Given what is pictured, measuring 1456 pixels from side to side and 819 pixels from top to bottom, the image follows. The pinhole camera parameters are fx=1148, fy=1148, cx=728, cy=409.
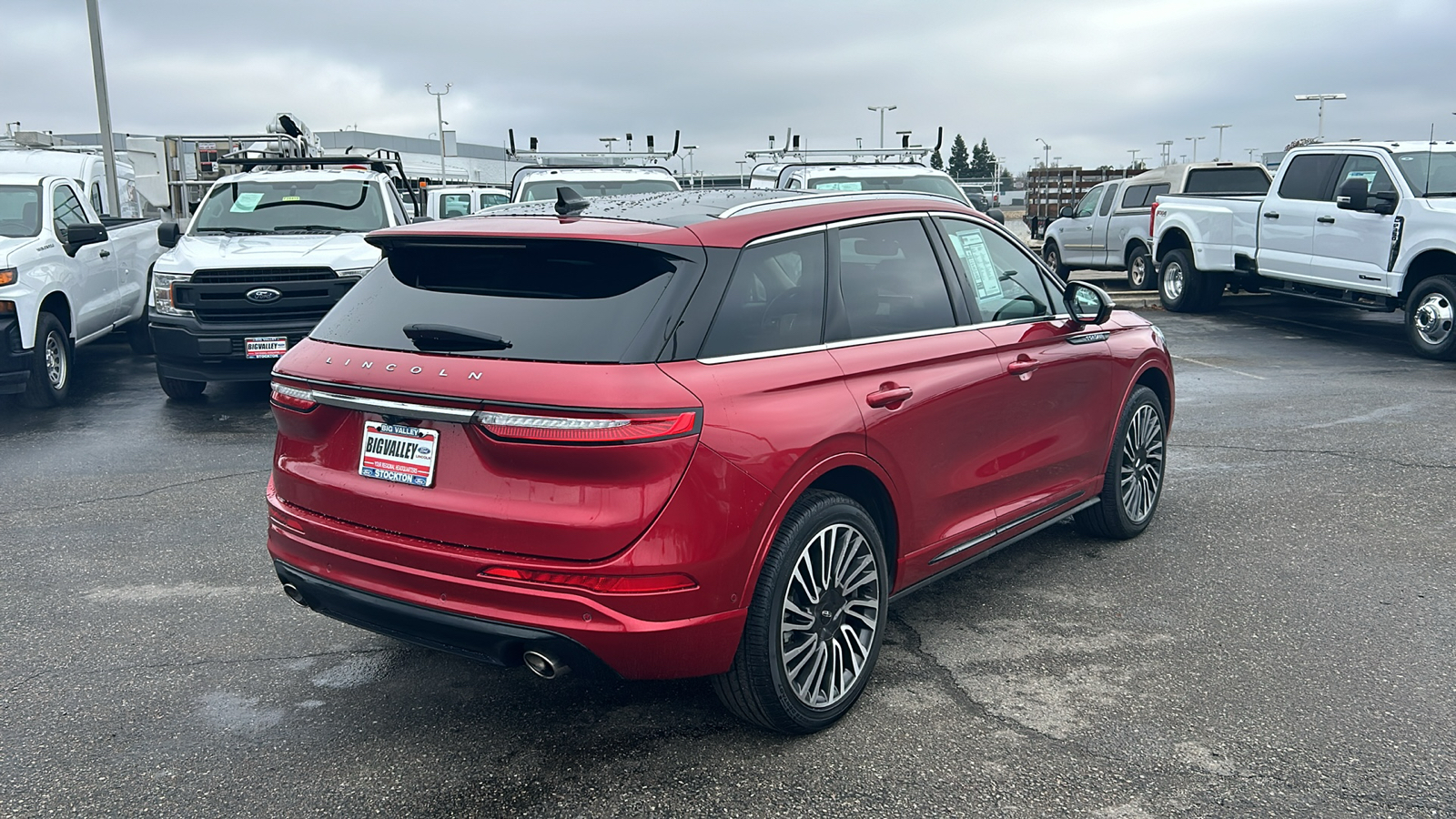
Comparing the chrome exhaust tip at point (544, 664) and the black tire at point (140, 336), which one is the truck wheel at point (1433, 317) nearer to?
the chrome exhaust tip at point (544, 664)

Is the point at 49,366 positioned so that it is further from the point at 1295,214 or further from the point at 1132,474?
the point at 1295,214

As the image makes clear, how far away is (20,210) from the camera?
10.5m

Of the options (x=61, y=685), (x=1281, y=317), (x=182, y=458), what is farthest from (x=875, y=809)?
(x=1281, y=317)

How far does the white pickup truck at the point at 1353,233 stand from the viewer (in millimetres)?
11836

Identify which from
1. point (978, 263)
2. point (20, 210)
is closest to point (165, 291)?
point (20, 210)

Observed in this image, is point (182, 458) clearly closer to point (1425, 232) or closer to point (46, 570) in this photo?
point (46, 570)

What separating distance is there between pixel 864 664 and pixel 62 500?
5244mm

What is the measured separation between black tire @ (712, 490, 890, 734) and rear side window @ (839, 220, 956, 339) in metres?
0.69

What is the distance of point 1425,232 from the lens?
461 inches

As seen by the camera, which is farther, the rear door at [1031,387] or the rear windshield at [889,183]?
the rear windshield at [889,183]

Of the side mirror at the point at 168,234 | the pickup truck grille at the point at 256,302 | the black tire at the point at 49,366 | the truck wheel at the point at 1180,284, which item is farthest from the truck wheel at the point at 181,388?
the truck wheel at the point at 1180,284

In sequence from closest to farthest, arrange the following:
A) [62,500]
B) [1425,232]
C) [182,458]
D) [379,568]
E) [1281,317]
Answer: [379,568], [62,500], [182,458], [1425,232], [1281,317]

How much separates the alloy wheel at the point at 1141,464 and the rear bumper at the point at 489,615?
9.82 ft

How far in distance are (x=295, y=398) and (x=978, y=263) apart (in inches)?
107
